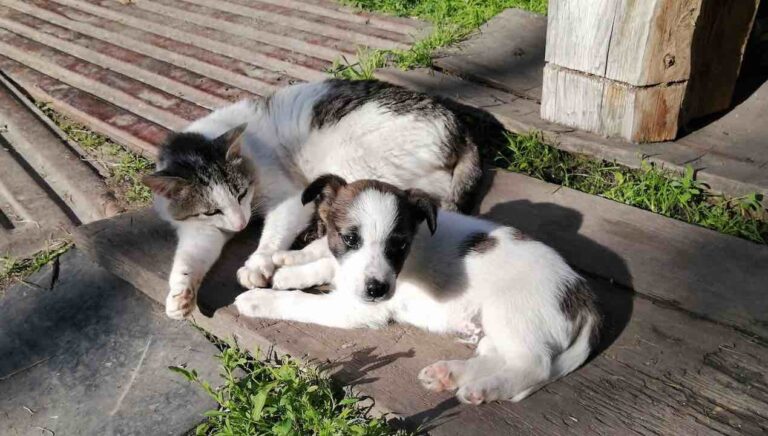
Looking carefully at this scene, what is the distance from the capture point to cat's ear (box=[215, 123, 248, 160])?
3.89 m

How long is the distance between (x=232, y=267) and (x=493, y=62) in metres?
2.51

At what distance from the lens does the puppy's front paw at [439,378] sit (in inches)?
106

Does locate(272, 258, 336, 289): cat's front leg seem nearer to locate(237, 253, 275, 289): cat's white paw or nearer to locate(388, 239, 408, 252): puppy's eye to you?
locate(237, 253, 275, 289): cat's white paw

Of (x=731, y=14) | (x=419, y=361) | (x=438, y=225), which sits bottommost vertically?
(x=419, y=361)

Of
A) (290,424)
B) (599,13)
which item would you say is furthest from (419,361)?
(599,13)

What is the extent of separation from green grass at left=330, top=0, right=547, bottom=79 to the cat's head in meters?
1.59

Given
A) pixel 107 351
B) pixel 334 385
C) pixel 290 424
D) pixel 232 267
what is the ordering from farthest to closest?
pixel 232 267 < pixel 107 351 < pixel 334 385 < pixel 290 424

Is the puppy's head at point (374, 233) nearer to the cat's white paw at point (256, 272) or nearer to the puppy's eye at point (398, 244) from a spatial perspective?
the puppy's eye at point (398, 244)

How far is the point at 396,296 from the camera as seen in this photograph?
3055 mm

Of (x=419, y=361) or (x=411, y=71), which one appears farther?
(x=411, y=71)

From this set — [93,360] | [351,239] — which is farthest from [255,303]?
[93,360]

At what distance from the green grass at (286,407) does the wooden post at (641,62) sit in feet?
7.51

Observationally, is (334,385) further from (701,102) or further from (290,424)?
(701,102)

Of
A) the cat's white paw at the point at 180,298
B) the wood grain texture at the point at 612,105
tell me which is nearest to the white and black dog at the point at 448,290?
the cat's white paw at the point at 180,298
